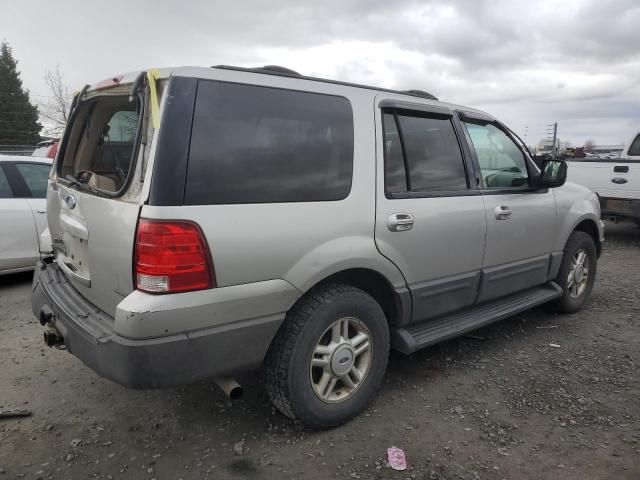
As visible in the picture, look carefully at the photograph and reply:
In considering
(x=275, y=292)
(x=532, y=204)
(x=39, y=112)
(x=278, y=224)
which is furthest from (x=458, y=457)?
(x=39, y=112)

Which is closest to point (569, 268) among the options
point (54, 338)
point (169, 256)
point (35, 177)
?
point (169, 256)

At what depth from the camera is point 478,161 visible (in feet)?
11.6

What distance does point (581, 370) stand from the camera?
3523 millimetres

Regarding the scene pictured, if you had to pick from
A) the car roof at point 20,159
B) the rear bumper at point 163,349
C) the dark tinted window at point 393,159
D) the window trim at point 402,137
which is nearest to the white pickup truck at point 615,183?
the window trim at point 402,137

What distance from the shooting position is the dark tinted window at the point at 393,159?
291 centimetres

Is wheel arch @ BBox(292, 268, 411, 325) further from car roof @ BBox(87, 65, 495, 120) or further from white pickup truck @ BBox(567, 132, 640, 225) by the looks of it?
white pickup truck @ BBox(567, 132, 640, 225)

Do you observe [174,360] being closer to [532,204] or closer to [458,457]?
[458,457]

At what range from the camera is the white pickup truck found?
7.75 meters

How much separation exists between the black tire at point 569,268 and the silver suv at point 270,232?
3.41ft

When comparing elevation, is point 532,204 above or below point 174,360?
above

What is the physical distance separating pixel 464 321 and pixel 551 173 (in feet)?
4.84

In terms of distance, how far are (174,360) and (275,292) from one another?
55 centimetres

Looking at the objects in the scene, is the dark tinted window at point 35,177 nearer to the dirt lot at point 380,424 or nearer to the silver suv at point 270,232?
the dirt lot at point 380,424

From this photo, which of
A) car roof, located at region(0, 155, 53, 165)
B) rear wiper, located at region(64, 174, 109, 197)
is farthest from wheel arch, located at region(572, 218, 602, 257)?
car roof, located at region(0, 155, 53, 165)
